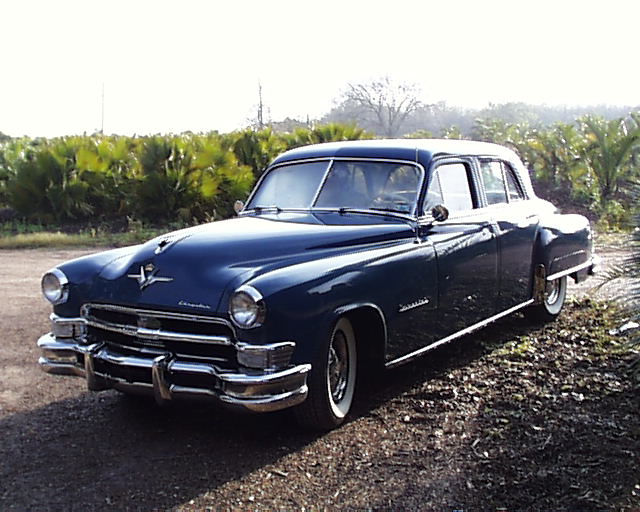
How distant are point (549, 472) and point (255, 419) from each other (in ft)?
5.91

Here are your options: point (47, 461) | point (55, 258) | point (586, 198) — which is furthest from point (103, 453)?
point (586, 198)

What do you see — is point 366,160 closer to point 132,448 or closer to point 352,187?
point 352,187

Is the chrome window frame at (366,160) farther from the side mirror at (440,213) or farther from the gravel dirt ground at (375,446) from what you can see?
the gravel dirt ground at (375,446)

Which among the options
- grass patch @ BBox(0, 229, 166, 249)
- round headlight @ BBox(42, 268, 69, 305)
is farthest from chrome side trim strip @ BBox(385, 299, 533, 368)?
grass patch @ BBox(0, 229, 166, 249)

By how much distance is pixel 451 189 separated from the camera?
574 cm

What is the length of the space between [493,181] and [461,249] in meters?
1.19

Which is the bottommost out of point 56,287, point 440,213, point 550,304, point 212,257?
point 550,304

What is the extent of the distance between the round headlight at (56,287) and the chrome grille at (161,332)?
0.23 m

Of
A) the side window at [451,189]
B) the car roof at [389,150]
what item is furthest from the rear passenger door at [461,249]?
the car roof at [389,150]

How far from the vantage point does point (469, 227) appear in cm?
561

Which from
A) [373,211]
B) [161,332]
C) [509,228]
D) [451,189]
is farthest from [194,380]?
[509,228]

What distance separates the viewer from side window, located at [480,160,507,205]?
6.21 m

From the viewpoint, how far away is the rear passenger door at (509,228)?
19.7ft

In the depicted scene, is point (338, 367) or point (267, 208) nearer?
point (338, 367)
